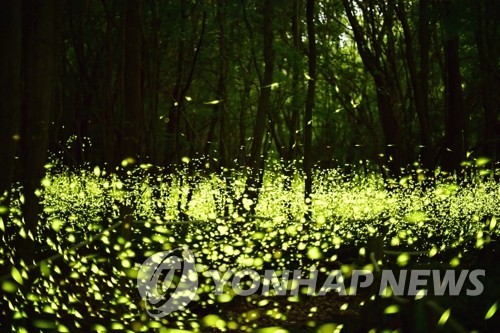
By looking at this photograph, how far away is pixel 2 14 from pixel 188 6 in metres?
12.2

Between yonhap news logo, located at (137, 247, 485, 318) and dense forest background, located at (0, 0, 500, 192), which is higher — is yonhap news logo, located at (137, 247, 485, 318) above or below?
below

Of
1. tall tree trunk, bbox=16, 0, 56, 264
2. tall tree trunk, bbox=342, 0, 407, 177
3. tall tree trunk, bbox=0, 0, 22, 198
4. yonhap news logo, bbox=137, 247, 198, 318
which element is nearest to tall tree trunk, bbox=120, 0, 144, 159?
yonhap news logo, bbox=137, 247, 198, 318

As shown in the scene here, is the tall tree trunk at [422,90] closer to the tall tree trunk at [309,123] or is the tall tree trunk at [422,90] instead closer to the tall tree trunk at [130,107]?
the tall tree trunk at [309,123]

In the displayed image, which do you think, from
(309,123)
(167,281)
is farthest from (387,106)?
(167,281)

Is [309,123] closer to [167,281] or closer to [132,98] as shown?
[132,98]

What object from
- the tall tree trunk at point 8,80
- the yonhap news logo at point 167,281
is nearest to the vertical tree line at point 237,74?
the tall tree trunk at point 8,80

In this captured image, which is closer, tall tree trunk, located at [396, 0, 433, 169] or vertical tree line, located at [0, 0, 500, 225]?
vertical tree line, located at [0, 0, 500, 225]

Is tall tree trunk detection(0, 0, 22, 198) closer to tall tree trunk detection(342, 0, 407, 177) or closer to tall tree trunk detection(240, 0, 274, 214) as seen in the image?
tall tree trunk detection(240, 0, 274, 214)

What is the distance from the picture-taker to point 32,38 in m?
7.75

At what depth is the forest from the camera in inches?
287

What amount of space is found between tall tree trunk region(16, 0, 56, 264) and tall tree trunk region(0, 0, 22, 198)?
71cm

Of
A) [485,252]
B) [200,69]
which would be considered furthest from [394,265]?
[200,69]

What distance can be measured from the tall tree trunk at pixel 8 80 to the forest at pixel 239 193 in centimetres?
1

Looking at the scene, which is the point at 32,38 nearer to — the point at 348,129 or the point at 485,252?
the point at 485,252
